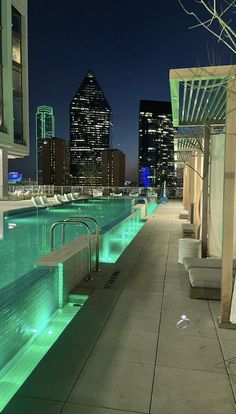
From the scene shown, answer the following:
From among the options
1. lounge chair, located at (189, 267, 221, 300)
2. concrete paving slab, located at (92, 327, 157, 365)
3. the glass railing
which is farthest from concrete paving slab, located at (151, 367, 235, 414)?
the glass railing

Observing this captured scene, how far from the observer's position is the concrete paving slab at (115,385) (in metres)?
2.18

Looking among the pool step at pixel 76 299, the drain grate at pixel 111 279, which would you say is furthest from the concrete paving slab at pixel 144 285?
the pool step at pixel 76 299

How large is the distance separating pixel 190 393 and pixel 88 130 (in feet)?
306

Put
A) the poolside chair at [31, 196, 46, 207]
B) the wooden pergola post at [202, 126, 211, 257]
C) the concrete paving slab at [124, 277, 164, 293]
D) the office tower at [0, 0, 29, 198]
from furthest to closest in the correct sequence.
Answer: the office tower at [0, 0, 29, 198], the poolside chair at [31, 196, 46, 207], the wooden pergola post at [202, 126, 211, 257], the concrete paving slab at [124, 277, 164, 293]

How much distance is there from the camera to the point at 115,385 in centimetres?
235

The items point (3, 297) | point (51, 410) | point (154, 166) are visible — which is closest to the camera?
point (51, 410)

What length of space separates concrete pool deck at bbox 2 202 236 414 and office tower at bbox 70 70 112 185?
48203 millimetres

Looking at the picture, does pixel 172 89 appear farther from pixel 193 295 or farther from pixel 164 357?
pixel 164 357

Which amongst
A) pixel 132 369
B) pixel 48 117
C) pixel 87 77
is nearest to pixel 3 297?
pixel 132 369

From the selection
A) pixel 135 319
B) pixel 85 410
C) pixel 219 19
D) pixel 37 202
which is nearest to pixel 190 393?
pixel 85 410

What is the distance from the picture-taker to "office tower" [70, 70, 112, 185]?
6056 centimetres

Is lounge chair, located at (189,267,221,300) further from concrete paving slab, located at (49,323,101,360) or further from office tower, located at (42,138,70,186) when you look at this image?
office tower, located at (42,138,70,186)

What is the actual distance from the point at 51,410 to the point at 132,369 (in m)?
0.67

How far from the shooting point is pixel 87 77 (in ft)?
404
